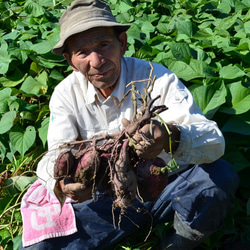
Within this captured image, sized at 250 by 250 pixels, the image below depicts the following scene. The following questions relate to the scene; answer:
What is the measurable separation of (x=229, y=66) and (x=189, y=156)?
3.27 feet

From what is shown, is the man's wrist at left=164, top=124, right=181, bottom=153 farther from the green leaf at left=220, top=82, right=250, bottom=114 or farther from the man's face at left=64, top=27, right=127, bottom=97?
the green leaf at left=220, top=82, right=250, bottom=114

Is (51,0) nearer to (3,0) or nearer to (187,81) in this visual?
(3,0)

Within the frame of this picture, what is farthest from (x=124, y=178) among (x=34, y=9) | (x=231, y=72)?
(x=34, y=9)

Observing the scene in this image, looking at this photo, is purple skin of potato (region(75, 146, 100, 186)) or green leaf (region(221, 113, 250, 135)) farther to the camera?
green leaf (region(221, 113, 250, 135))

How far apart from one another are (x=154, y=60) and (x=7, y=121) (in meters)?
0.89

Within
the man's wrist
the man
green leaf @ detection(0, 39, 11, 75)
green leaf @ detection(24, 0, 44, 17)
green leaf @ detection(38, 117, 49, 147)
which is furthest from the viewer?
green leaf @ detection(24, 0, 44, 17)

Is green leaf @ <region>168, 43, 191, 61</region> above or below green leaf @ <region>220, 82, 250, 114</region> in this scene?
above

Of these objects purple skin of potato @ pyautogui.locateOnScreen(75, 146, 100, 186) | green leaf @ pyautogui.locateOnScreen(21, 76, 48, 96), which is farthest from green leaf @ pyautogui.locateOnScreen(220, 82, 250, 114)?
green leaf @ pyautogui.locateOnScreen(21, 76, 48, 96)

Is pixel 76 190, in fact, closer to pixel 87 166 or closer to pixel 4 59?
pixel 87 166

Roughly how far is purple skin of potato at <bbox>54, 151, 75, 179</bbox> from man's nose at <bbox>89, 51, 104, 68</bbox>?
13.8 inches

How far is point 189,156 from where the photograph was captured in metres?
1.70

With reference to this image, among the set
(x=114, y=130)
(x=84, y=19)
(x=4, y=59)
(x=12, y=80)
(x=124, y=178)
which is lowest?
(x=12, y=80)

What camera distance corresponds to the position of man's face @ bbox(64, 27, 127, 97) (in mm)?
1784

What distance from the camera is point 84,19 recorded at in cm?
179
